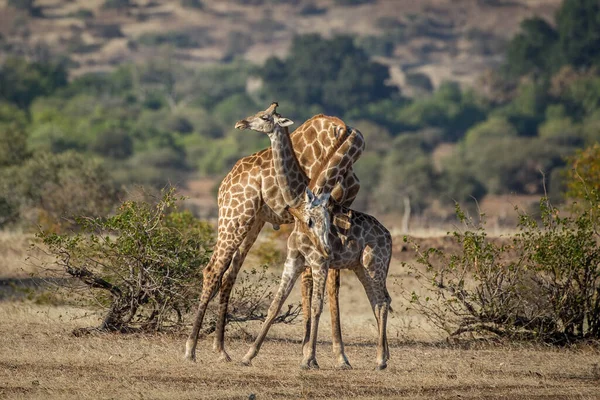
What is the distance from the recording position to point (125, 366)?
13.0 meters

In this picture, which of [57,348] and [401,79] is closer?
[57,348]

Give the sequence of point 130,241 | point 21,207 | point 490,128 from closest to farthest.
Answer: point 130,241, point 21,207, point 490,128

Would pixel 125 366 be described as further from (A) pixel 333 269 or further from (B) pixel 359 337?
(B) pixel 359 337

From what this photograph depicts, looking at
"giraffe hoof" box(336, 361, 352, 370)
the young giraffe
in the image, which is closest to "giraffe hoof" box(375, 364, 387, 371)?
the young giraffe

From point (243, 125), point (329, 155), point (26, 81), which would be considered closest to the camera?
point (243, 125)

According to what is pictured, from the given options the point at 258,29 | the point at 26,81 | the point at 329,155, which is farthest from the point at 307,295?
the point at 258,29

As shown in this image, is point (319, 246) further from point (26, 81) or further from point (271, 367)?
point (26, 81)

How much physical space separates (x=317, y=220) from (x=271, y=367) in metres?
1.93

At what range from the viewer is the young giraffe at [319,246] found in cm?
1295

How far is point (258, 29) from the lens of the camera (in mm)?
139625

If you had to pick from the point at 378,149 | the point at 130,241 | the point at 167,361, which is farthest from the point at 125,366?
the point at 378,149

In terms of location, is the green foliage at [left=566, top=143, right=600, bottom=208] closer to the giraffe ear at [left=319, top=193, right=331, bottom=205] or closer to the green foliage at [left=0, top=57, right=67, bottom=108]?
the giraffe ear at [left=319, top=193, right=331, bottom=205]

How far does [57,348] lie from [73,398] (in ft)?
9.94

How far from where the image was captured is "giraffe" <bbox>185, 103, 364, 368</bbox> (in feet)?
45.2
